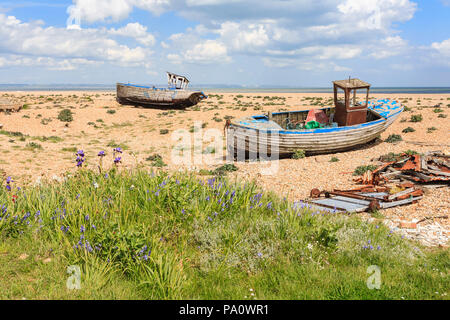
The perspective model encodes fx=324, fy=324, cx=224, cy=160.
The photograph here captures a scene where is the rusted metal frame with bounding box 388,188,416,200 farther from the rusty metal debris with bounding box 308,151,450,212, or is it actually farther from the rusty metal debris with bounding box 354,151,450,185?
the rusty metal debris with bounding box 354,151,450,185

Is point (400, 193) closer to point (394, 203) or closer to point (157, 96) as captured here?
point (394, 203)

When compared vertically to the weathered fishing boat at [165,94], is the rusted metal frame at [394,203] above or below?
below

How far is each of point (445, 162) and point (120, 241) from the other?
10230mm

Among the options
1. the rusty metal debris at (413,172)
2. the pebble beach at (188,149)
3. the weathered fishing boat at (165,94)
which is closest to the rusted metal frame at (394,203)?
the pebble beach at (188,149)

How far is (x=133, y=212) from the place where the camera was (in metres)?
5.14

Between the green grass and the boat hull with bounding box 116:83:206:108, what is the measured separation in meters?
26.6

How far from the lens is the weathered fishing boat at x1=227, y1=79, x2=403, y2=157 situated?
1314 cm

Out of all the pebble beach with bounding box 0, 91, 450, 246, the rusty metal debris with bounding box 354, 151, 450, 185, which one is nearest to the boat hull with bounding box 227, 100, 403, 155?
the pebble beach with bounding box 0, 91, 450, 246

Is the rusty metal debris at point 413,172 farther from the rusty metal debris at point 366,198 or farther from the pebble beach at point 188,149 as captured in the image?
the rusty metal debris at point 366,198

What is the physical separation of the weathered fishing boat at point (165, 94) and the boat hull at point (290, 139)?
19013mm

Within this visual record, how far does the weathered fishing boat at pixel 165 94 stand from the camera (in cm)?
3192

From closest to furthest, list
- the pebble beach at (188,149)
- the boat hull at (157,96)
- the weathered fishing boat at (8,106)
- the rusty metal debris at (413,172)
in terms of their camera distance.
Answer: the pebble beach at (188,149), the rusty metal debris at (413,172), the weathered fishing boat at (8,106), the boat hull at (157,96)
